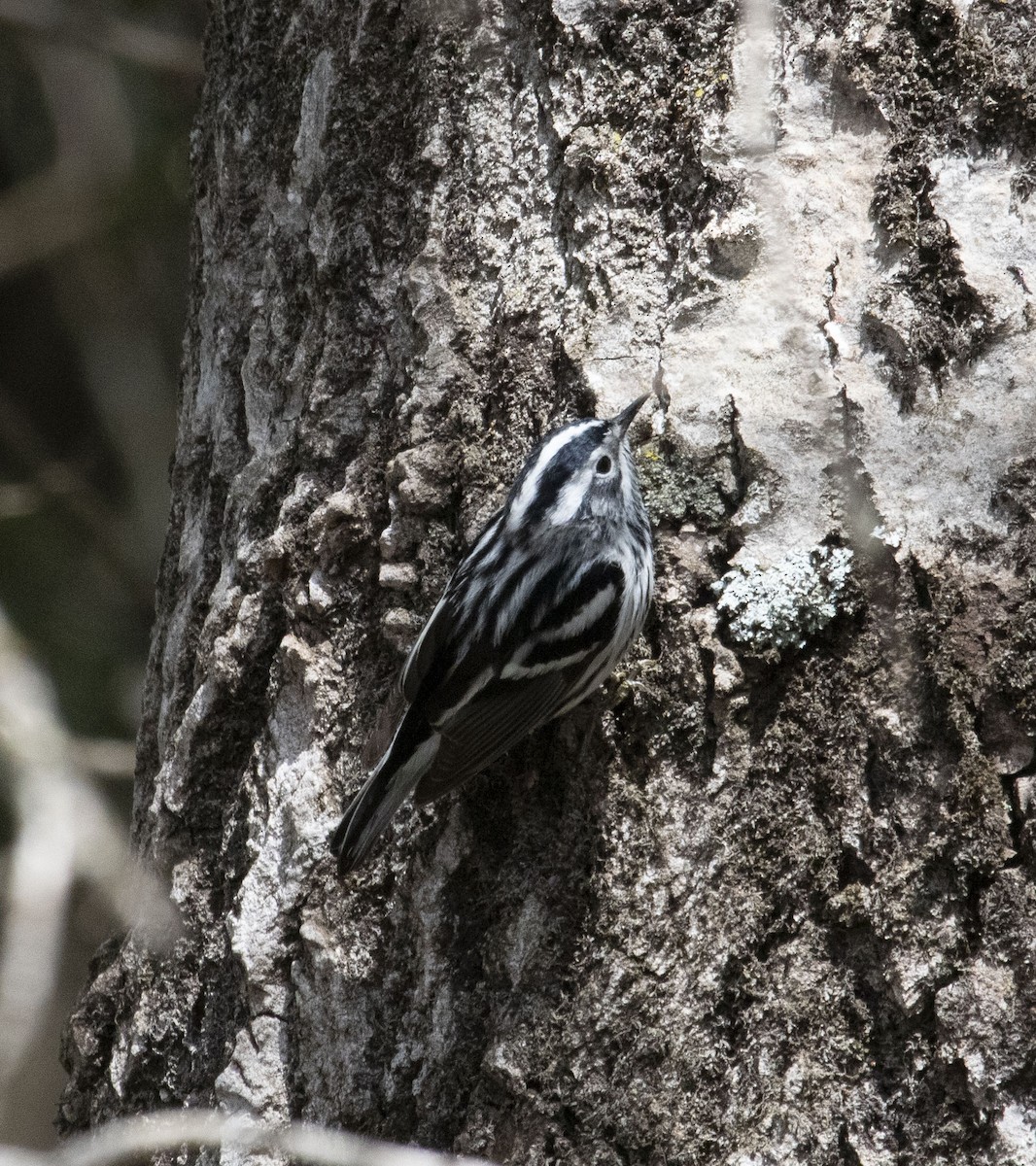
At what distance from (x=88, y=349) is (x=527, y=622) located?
188 inches

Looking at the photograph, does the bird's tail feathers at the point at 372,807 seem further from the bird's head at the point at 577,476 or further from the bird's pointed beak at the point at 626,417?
the bird's pointed beak at the point at 626,417

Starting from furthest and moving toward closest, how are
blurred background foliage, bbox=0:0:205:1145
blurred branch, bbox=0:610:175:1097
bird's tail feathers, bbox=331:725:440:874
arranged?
blurred background foliage, bbox=0:0:205:1145 → bird's tail feathers, bbox=331:725:440:874 → blurred branch, bbox=0:610:175:1097

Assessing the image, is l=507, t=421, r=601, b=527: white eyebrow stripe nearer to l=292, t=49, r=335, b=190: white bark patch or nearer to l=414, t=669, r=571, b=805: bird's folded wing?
l=414, t=669, r=571, b=805: bird's folded wing

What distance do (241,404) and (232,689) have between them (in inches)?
29.5

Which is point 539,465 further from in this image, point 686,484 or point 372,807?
point 372,807

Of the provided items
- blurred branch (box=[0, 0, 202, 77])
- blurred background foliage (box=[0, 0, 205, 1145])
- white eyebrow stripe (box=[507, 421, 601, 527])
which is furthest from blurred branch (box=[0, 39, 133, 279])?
white eyebrow stripe (box=[507, 421, 601, 527])

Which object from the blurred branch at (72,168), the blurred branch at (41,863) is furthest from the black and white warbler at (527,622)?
the blurred branch at (72,168)

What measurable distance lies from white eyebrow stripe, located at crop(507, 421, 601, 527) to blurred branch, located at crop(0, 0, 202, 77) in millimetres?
3361

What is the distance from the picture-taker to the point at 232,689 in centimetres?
308

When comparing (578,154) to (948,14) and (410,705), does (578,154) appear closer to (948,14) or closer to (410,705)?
(948,14)

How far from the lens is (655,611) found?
113 inches

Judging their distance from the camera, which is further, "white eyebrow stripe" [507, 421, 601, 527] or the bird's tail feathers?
"white eyebrow stripe" [507, 421, 601, 527]

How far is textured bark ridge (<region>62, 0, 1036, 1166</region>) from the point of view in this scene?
2.46 metres

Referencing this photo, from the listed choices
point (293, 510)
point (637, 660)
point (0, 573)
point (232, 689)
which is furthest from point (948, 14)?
point (0, 573)
